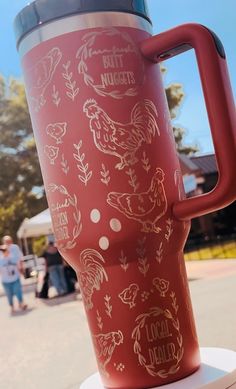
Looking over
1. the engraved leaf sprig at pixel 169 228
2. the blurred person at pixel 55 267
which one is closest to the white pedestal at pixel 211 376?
the engraved leaf sprig at pixel 169 228

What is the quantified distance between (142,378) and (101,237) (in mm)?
372

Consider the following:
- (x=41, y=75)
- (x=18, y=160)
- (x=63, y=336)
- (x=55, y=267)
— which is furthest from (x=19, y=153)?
(x=41, y=75)

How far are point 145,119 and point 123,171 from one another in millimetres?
151

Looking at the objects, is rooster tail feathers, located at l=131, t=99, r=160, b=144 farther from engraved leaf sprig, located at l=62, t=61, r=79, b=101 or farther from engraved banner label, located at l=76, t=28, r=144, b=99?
engraved leaf sprig, located at l=62, t=61, r=79, b=101

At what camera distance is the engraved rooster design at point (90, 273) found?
4.55 ft

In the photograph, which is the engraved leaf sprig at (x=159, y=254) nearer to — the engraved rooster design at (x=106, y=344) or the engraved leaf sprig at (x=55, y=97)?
the engraved rooster design at (x=106, y=344)

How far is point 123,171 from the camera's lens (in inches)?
53.2

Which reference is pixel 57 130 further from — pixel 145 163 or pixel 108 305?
pixel 108 305

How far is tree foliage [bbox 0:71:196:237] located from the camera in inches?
801

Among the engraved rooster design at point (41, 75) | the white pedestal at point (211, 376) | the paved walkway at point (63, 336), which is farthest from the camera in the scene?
the paved walkway at point (63, 336)

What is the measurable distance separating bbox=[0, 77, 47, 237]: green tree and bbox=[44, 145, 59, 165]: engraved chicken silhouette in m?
18.4

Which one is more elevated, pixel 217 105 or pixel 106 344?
pixel 217 105

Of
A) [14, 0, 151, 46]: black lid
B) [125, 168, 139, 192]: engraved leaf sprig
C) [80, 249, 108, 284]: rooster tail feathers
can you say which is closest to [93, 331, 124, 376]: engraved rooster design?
[80, 249, 108, 284]: rooster tail feathers

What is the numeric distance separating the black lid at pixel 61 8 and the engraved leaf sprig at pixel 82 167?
35cm
